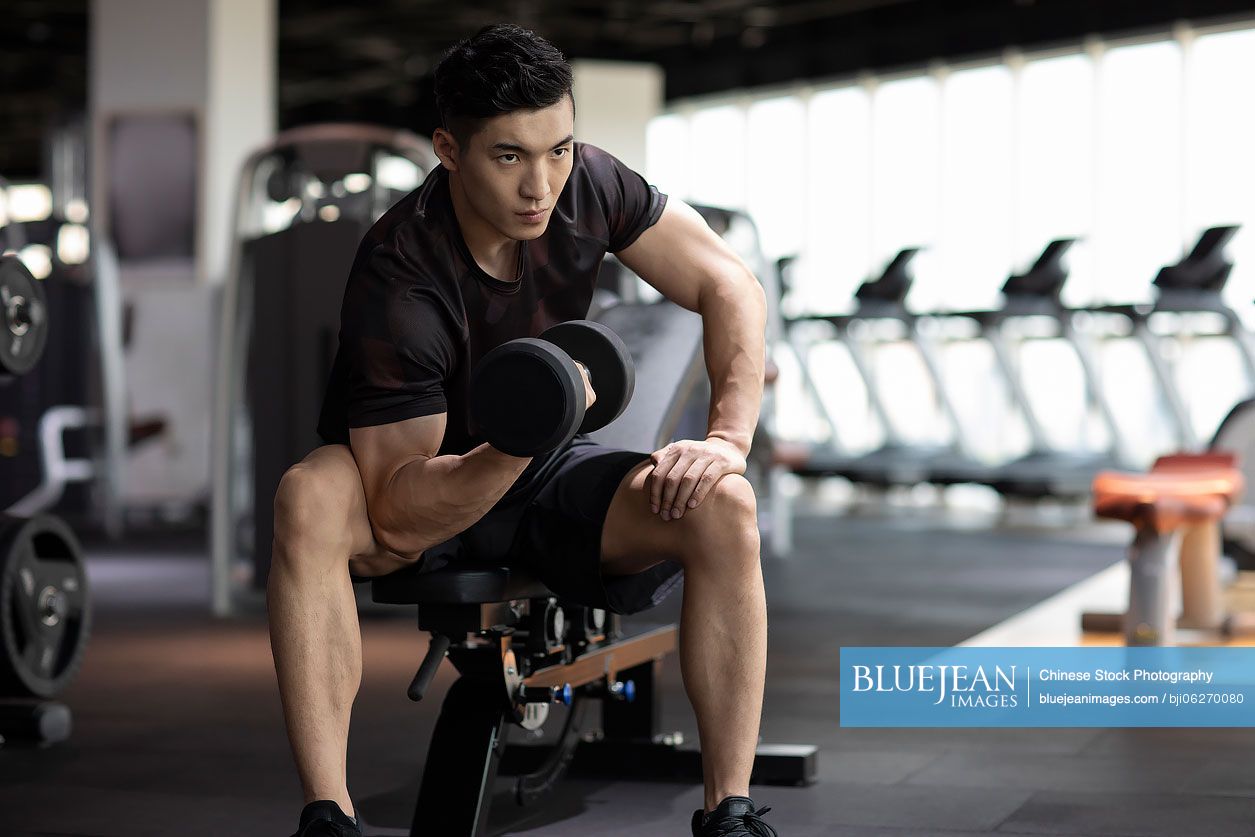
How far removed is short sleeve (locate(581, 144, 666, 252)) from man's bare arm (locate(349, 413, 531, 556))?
386 mm

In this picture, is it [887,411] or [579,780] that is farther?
[887,411]

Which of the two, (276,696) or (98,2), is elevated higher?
(98,2)

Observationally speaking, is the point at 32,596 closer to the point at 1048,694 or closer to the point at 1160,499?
the point at 1048,694

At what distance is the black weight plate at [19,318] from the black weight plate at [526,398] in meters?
1.41

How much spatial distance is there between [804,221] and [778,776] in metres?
10.4

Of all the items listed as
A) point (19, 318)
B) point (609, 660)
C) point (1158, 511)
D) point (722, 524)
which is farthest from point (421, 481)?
point (1158, 511)

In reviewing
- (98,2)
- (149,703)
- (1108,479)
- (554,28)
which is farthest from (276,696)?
(554,28)

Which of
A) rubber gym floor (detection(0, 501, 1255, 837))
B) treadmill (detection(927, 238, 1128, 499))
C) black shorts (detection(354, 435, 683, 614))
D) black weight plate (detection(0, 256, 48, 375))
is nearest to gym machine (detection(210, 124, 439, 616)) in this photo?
rubber gym floor (detection(0, 501, 1255, 837))

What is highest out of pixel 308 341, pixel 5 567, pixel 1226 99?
pixel 1226 99

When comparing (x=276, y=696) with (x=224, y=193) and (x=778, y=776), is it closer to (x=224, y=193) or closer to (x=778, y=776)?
(x=778, y=776)

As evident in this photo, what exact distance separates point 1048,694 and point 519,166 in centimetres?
174

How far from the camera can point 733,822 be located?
1808 millimetres

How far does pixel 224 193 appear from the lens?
880 cm

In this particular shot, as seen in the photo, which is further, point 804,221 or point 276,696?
point 804,221
